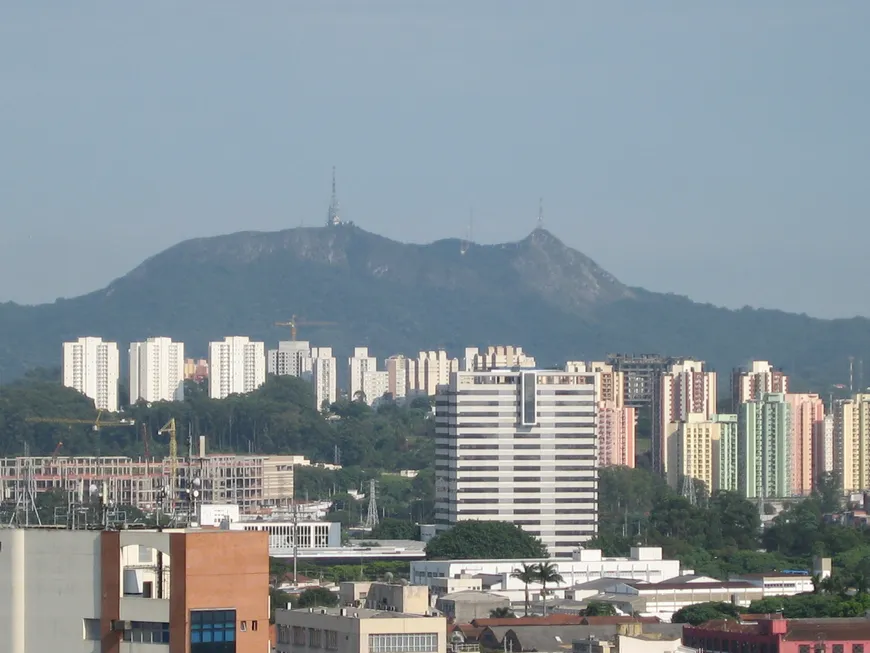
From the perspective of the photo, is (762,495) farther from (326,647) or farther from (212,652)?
(212,652)

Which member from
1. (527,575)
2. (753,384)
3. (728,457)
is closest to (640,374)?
(753,384)

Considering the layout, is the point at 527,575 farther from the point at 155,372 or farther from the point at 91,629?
the point at 155,372

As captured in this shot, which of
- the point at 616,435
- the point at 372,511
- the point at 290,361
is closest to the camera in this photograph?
the point at 372,511

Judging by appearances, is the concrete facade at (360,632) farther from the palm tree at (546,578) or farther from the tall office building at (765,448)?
the tall office building at (765,448)

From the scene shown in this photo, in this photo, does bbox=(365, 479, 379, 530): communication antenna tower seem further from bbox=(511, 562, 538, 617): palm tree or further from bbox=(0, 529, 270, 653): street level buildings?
bbox=(0, 529, 270, 653): street level buildings

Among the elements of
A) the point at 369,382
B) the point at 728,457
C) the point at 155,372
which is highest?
the point at 369,382

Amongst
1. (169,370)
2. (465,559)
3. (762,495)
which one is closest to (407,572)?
(465,559)

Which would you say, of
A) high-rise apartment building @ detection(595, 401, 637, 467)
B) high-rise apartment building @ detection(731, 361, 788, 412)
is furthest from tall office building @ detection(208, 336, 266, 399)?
high-rise apartment building @ detection(595, 401, 637, 467)
